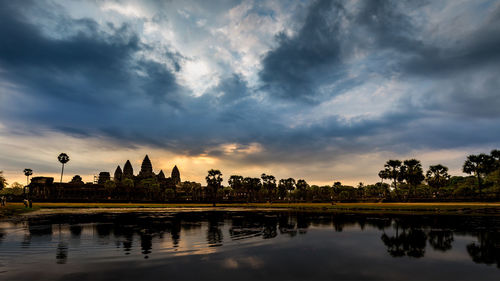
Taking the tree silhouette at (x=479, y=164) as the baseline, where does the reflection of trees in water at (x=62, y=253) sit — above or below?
below

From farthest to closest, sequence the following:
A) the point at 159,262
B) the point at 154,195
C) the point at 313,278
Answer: the point at 154,195 < the point at 159,262 < the point at 313,278

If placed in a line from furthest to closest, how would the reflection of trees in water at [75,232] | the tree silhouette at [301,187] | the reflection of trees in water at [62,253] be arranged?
1. the tree silhouette at [301,187]
2. the reflection of trees in water at [75,232]
3. the reflection of trees in water at [62,253]

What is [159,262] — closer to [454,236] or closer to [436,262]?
[436,262]

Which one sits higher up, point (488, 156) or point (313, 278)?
point (488, 156)

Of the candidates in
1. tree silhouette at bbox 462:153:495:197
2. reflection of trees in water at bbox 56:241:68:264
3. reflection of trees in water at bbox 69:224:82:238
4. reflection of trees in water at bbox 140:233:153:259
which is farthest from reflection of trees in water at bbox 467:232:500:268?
tree silhouette at bbox 462:153:495:197

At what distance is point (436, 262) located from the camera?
52.3 feet

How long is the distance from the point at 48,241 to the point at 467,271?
2726cm

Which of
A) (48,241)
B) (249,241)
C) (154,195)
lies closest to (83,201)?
(154,195)

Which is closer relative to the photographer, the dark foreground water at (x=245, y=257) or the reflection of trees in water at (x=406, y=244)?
the dark foreground water at (x=245, y=257)

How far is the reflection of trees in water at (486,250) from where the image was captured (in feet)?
53.7

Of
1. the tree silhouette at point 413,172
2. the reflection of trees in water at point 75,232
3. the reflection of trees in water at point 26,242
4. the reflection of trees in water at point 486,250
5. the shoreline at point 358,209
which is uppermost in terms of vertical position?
the tree silhouette at point 413,172

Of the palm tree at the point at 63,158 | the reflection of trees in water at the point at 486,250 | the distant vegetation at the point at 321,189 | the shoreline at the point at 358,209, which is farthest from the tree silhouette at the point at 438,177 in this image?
the palm tree at the point at 63,158

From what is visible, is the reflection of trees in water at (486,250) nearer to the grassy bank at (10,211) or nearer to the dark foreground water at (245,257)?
the dark foreground water at (245,257)

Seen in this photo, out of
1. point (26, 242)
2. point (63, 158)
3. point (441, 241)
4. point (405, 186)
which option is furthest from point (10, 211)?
point (405, 186)
